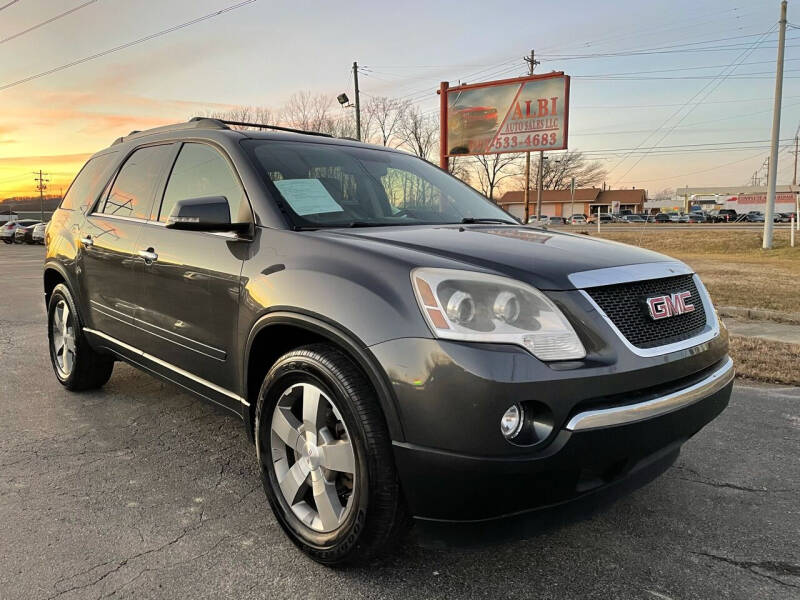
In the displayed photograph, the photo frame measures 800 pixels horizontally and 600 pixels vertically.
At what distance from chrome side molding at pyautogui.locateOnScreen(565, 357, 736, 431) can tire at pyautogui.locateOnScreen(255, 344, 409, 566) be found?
658mm

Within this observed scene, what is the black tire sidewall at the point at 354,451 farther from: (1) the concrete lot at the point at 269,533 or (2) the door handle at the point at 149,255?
(2) the door handle at the point at 149,255

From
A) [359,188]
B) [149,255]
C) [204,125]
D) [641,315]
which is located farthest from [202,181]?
[641,315]

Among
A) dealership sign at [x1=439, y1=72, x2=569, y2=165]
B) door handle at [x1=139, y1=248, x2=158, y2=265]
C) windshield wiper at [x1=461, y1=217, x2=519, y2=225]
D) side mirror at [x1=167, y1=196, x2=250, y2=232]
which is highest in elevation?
dealership sign at [x1=439, y1=72, x2=569, y2=165]

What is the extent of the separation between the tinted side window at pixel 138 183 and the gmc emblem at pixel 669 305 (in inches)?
112

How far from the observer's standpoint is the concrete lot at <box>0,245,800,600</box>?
2.25 meters

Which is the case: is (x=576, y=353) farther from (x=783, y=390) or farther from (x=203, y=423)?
(x=783, y=390)

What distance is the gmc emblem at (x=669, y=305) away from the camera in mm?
2248

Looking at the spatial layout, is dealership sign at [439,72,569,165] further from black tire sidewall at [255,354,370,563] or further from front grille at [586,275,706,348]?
black tire sidewall at [255,354,370,563]

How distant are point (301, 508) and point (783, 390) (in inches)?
162

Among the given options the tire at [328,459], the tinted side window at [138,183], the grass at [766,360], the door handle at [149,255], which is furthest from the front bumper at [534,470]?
the grass at [766,360]

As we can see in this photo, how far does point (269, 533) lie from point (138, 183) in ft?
7.94

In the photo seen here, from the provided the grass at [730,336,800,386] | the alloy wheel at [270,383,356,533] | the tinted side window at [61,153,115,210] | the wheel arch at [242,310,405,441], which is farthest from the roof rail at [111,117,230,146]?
the grass at [730,336,800,386]

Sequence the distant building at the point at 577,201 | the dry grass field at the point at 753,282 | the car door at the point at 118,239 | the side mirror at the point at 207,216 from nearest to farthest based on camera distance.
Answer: the side mirror at the point at 207,216 < the car door at the point at 118,239 < the dry grass field at the point at 753,282 < the distant building at the point at 577,201

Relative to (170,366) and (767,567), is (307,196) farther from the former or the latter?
(767,567)
